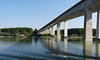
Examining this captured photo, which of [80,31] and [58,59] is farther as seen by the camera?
[80,31]

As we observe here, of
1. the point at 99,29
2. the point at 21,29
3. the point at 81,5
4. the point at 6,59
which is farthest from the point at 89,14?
the point at 21,29

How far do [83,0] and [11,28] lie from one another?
5878 inches

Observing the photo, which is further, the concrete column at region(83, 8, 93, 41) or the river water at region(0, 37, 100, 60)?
the concrete column at region(83, 8, 93, 41)

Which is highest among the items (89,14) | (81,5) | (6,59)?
(81,5)

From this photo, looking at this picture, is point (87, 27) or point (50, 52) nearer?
point (50, 52)

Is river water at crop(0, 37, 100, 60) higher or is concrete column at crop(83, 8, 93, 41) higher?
concrete column at crop(83, 8, 93, 41)

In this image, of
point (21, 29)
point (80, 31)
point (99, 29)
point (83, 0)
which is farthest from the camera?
point (21, 29)

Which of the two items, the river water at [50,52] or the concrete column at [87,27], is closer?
the river water at [50,52]

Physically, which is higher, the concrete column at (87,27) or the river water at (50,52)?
the concrete column at (87,27)

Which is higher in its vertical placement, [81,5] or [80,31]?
[81,5]

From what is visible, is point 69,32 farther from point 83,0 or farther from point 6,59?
point 6,59

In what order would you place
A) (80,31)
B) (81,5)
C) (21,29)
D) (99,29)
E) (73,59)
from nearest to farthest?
(73,59)
(81,5)
(99,29)
(80,31)
(21,29)

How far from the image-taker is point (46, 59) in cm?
1151

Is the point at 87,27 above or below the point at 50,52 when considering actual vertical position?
above
